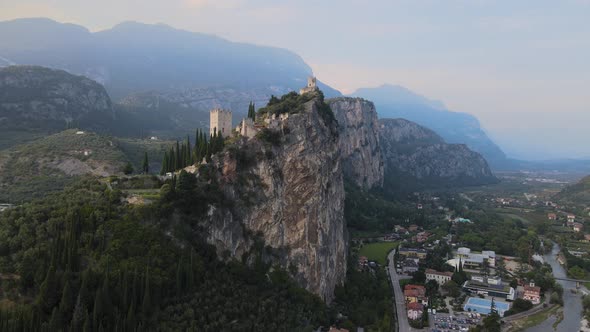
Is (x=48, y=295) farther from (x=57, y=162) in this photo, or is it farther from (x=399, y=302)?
(x=57, y=162)

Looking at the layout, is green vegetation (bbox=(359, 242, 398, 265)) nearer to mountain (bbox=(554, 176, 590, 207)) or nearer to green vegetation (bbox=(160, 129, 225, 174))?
green vegetation (bbox=(160, 129, 225, 174))

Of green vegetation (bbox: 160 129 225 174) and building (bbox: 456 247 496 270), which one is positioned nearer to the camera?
green vegetation (bbox: 160 129 225 174)

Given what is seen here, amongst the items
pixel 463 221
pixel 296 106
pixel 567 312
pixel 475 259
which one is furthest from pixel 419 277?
pixel 463 221

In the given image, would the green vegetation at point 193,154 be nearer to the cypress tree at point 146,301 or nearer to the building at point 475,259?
the cypress tree at point 146,301

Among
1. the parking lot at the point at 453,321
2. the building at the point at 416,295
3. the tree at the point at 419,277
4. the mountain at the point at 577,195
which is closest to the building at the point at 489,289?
the tree at the point at 419,277

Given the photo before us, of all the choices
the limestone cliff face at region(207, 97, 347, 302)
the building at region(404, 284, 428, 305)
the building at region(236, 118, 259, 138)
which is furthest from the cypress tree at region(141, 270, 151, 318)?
the building at region(404, 284, 428, 305)

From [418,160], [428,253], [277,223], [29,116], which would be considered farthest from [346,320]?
[418,160]
